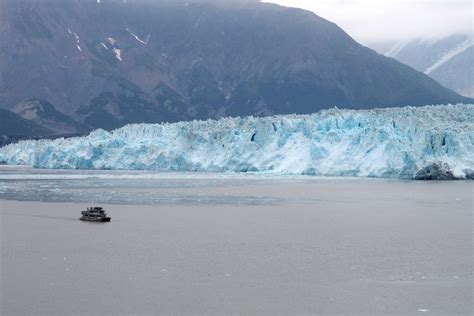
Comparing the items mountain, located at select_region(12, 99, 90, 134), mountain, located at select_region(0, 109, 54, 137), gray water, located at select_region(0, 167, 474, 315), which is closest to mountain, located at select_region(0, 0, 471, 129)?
mountain, located at select_region(12, 99, 90, 134)

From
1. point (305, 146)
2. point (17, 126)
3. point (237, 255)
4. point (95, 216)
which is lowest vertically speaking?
point (237, 255)

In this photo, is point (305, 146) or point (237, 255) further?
point (305, 146)

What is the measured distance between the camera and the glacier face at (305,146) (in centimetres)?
4775

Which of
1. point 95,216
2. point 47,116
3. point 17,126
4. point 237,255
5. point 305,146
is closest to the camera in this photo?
point 237,255

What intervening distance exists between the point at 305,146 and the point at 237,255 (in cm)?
3436

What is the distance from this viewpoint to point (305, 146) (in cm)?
5369

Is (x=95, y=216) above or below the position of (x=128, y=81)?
below

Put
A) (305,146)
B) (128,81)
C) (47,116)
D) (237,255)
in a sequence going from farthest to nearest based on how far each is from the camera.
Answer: (128,81) < (47,116) < (305,146) < (237,255)

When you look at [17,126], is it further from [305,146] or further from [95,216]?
[95,216]

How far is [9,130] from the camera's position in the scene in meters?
150

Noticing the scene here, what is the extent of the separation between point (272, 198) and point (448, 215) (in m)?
11.1

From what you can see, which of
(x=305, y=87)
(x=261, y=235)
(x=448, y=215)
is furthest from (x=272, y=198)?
(x=305, y=87)

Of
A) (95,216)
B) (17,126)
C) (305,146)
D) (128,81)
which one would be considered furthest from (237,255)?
(128,81)

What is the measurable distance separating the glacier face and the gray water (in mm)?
10324
